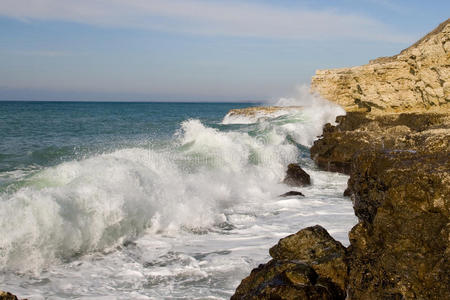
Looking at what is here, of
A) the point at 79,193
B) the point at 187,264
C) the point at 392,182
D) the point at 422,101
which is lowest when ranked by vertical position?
the point at 187,264

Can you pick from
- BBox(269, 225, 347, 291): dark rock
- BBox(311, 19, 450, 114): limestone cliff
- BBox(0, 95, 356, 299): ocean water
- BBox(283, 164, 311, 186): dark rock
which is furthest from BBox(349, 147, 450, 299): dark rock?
BBox(311, 19, 450, 114): limestone cliff

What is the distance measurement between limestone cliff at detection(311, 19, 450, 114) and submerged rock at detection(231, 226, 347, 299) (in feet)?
44.8

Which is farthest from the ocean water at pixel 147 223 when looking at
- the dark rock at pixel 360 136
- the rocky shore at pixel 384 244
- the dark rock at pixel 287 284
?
the dark rock at pixel 360 136

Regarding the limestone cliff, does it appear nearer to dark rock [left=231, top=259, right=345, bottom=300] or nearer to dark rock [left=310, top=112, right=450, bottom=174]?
dark rock [left=310, top=112, right=450, bottom=174]

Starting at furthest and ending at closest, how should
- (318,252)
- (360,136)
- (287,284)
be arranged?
(360,136) → (318,252) → (287,284)

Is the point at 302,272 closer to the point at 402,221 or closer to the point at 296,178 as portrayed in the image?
the point at 402,221

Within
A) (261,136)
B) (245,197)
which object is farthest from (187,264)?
(261,136)

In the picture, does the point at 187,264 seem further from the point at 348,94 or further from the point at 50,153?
the point at 348,94

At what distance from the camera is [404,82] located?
17594mm

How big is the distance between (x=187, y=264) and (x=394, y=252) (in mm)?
3296

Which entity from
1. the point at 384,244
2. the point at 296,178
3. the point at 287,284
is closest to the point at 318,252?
the point at 287,284

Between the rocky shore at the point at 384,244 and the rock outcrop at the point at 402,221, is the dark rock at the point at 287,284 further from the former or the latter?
the rock outcrop at the point at 402,221

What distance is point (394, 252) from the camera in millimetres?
3650

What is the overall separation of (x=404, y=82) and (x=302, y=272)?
1557 cm
